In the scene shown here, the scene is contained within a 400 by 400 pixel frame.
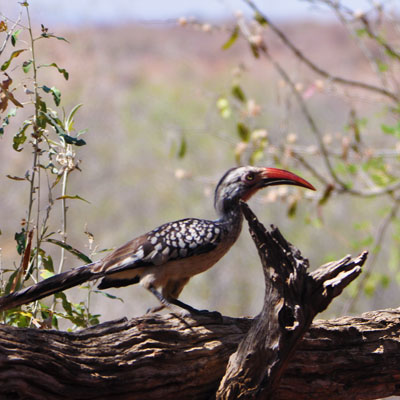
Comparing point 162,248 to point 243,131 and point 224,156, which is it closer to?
point 243,131

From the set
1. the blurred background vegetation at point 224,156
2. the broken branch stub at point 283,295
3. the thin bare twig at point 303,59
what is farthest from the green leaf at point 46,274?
the thin bare twig at point 303,59

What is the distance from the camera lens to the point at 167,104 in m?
15.6

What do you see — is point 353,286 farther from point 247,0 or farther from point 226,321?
point 226,321

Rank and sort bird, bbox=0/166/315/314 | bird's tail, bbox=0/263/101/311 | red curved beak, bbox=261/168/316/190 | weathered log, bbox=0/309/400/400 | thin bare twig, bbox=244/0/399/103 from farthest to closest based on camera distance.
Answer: thin bare twig, bbox=244/0/399/103, red curved beak, bbox=261/168/316/190, bird, bbox=0/166/315/314, bird's tail, bbox=0/263/101/311, weathered log, bbox=0/309/400/400

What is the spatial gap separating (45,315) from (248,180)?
1.04 meters

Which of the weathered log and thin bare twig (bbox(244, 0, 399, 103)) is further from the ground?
thin bare twig (bbox(244, 0, 399, 103))

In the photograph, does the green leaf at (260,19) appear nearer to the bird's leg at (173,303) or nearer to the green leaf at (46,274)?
the bird's leg at (173,303)

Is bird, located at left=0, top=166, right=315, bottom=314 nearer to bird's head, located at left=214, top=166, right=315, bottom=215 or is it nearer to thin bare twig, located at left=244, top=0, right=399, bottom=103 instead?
bird's head, located at left=214, top=166, right=315, bottom=215

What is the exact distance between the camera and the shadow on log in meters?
2.32

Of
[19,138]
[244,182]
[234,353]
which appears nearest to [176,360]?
[234,353]

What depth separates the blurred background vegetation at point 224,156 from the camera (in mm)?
5051

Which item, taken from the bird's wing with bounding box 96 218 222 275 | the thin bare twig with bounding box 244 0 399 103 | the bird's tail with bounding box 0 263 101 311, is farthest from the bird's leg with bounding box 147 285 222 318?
the thin bare twig with bounding box 244 0 399 103

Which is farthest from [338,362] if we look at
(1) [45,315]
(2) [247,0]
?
(2) [247,0]

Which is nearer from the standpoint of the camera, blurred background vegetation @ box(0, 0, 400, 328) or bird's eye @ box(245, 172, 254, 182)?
bird's eye @ box(245, 172, 254, 182)
